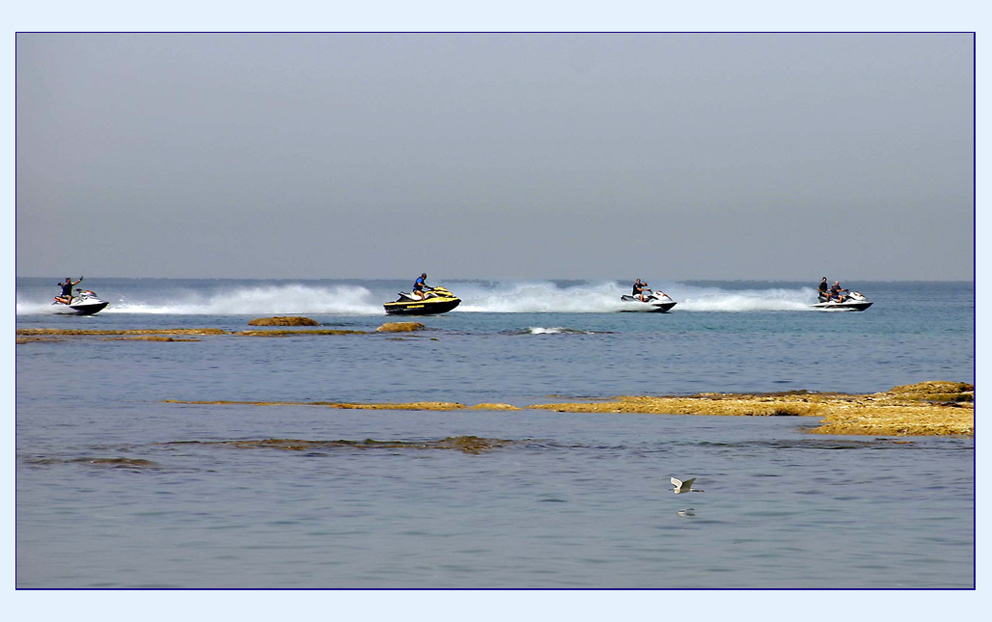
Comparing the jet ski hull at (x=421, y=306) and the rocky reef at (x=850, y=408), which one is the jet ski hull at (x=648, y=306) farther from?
the rocky reef at (x=850, y=408)

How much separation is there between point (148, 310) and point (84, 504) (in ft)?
280

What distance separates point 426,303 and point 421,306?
1.39 feet

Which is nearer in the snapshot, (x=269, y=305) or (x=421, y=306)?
(x=421, y=306)

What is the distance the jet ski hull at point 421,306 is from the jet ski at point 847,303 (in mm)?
30790

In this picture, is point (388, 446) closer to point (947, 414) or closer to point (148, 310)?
point (947, 414)

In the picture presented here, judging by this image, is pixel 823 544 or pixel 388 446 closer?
pixel 823 544

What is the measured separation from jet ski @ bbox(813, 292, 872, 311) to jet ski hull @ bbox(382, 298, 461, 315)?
3079 centimetres

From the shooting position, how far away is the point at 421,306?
7950 centimetres

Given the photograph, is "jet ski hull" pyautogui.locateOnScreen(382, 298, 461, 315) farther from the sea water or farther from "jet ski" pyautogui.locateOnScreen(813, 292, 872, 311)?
the sea water

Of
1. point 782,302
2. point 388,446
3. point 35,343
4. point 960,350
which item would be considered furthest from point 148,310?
point 388,446

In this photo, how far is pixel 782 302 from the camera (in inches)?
4299

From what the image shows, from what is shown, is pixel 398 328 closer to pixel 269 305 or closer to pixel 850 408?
pixel 850 408

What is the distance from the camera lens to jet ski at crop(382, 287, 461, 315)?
7862cm

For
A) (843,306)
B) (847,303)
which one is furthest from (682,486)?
(843,306)
